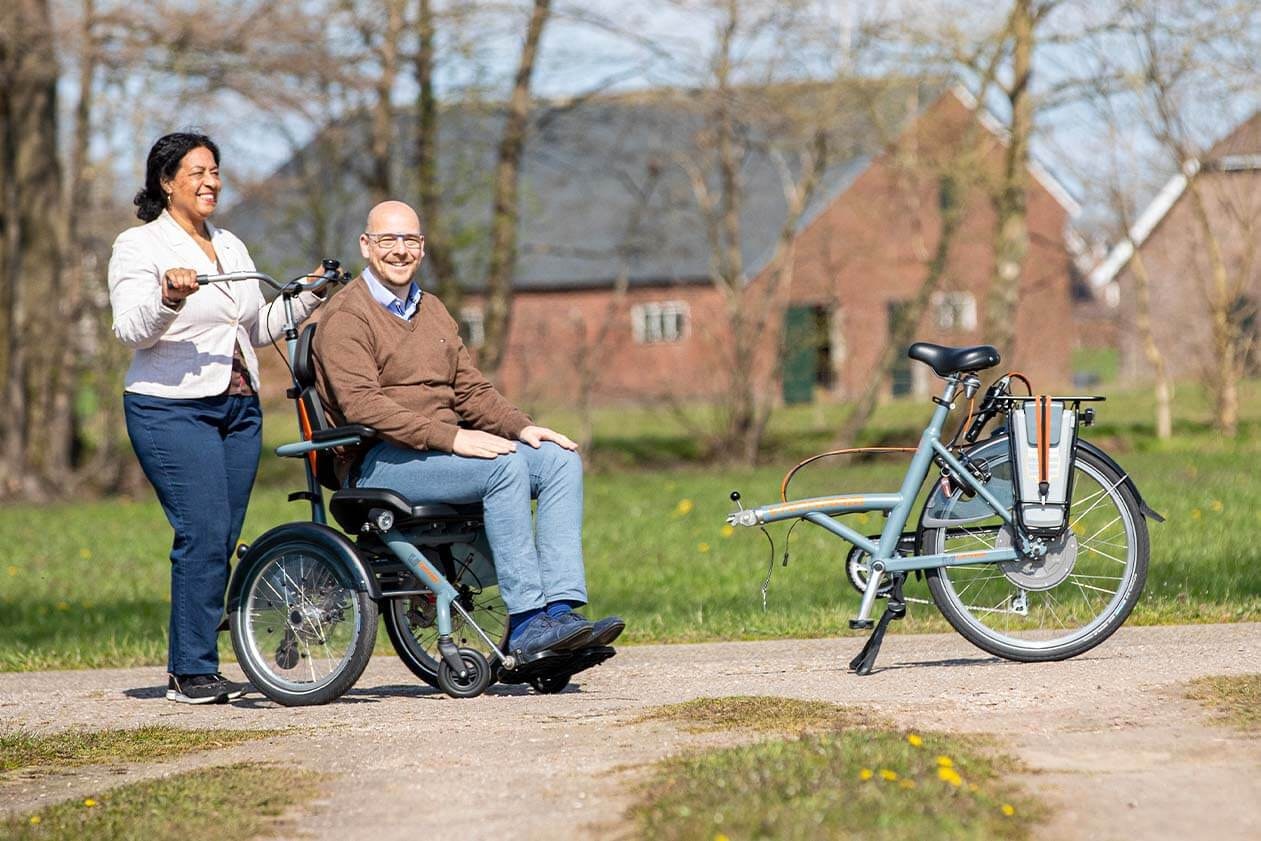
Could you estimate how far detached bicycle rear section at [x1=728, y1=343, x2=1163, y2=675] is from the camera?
607cm

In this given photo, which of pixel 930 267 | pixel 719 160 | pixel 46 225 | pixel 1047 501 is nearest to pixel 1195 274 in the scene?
pixel 930 267

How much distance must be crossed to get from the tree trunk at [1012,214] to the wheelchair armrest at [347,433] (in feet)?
54.8

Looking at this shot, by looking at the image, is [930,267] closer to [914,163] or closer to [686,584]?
[914,163]

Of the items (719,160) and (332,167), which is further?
(719,160)

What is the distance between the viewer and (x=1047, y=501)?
6.05 meters

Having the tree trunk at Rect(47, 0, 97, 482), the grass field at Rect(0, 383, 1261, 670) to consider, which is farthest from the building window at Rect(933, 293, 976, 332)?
the tree trunk at Rect(47, 0, 97, 482)

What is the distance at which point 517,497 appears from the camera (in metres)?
5.93

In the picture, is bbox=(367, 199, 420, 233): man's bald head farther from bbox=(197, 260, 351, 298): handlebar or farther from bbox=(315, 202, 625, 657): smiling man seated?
bbox=(197, 260, 351, 298): handlebar

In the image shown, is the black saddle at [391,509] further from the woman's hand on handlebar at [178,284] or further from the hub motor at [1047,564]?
the hub motor at [1047,564]

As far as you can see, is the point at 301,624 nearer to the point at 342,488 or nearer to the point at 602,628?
the point at 342,488

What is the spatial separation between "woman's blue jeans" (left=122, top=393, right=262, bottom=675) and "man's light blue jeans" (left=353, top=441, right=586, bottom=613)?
649mm

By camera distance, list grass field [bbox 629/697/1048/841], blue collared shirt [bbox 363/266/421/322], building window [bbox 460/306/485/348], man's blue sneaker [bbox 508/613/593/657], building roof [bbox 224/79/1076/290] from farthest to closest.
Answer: building window [bbox 460/306/485/348] → building roof [bbox 224/79/1076/290] → blue collared shirt [bbox 363/266/421/322] → man's blue sneaker [bbox 508/613/593/657] → grass field [bbox 629/697/1048/841]

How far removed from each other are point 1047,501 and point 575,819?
2572 millimetres

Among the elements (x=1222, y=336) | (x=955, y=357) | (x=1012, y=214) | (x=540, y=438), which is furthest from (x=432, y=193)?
(x=955, y=357)
